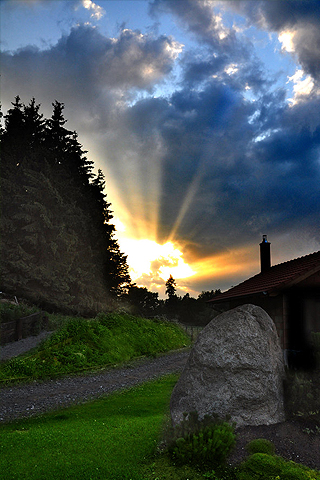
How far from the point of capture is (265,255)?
21531mm

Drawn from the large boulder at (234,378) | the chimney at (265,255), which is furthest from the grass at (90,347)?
the large boulder at (234,378)

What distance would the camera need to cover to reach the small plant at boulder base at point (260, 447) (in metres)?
6.27

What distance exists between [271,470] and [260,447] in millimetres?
629

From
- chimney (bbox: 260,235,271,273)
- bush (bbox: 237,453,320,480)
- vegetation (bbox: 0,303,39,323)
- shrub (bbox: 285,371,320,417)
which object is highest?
chimney (bbox: 260,235,271,273)

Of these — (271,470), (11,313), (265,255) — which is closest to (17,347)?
(11,313)

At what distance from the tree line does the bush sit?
26917 mm

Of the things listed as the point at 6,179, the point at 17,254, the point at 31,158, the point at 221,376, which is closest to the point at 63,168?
the point at 31,158

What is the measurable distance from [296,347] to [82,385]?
799 centimetres

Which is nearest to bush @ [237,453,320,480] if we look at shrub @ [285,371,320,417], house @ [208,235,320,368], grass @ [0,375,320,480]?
grass @ [0,375,320,480]

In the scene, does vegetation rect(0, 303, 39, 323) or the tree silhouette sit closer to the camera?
vegetation rect(0, 303, 39, 323)

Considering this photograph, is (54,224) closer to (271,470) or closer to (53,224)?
(53,224)

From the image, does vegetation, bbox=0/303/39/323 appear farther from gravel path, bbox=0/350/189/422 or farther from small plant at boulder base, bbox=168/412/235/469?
small plant at boulder base, bbox=168/412/235/469

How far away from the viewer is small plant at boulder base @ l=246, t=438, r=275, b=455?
6270mm

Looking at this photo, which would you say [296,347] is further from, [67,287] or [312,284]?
[67,287]
